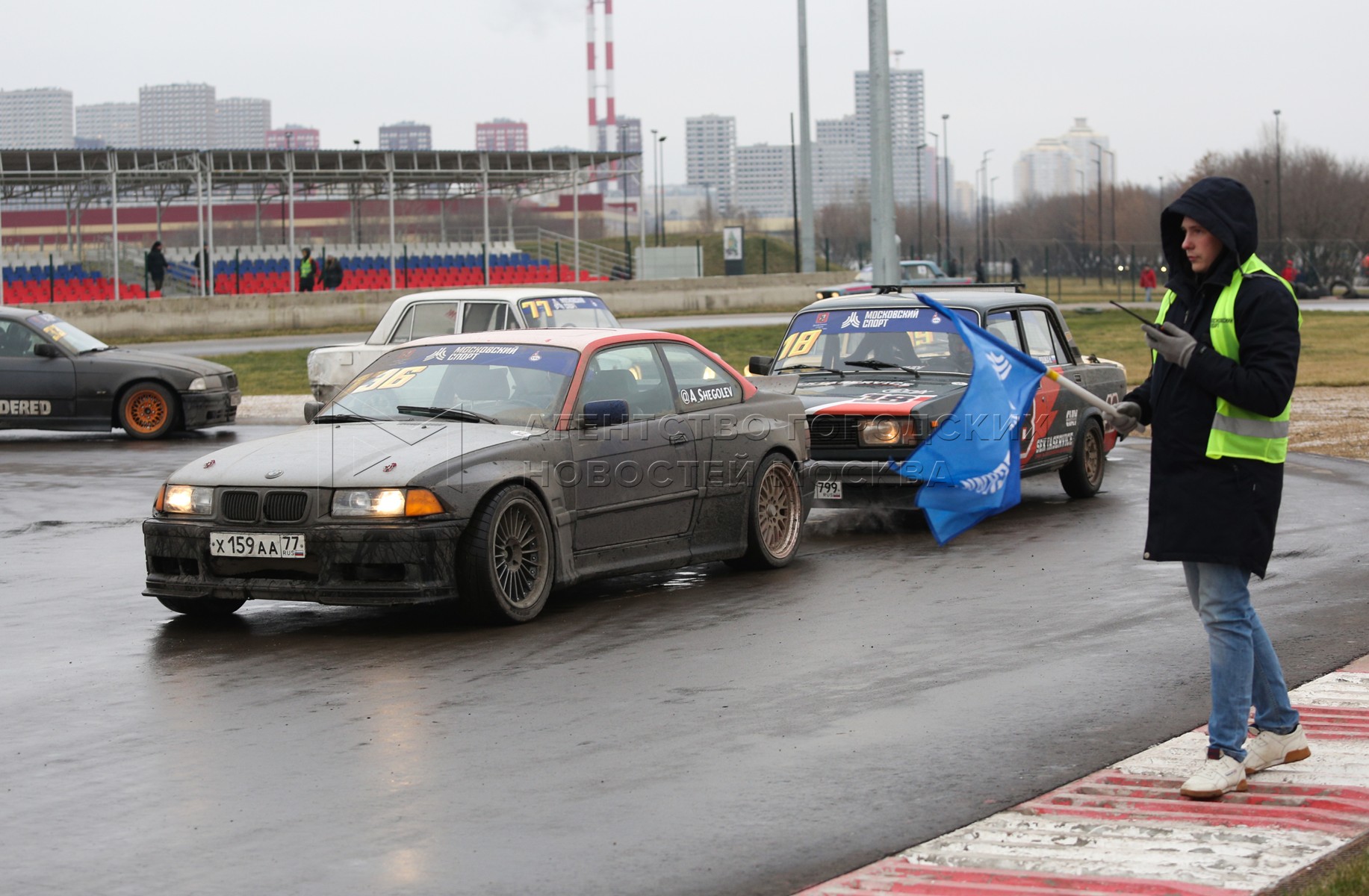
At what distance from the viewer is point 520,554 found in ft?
26.4

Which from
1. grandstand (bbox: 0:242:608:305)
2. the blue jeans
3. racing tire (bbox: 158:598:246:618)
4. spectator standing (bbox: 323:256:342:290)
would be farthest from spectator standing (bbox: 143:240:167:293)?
the blue jeans

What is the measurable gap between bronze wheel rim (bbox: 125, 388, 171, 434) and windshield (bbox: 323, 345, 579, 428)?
983 centimetres

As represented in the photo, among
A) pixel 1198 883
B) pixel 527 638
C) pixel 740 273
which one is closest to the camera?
pixel 1198 883

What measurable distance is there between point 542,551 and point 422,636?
0.74 meters

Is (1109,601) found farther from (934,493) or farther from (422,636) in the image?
(422,636)

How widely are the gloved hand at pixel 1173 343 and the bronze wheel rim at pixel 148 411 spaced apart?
15.0m

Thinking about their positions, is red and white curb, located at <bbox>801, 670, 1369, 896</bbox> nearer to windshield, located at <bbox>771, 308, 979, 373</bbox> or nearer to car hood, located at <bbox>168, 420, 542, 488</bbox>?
car hood, located at <bbox>168, 420, 542, 488</bbox>

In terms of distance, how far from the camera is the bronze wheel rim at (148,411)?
18.2 meters

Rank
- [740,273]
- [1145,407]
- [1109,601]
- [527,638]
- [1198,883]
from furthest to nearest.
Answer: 1. [740,273]
2. [1109,601]
3. [527,638]
4. [1145,407]
5. [1198,883]

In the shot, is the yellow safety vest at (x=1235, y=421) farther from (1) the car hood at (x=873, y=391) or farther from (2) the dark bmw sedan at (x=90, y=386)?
(2) the dark bmw sedan at (x=90, y=386)

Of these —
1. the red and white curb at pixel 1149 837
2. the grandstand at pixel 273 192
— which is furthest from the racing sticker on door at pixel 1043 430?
the grandstand at pixel 273 192

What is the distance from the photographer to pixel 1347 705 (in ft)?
20.5

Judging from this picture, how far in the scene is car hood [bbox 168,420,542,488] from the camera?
25.4 feet

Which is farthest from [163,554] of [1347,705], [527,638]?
[1347,705]
